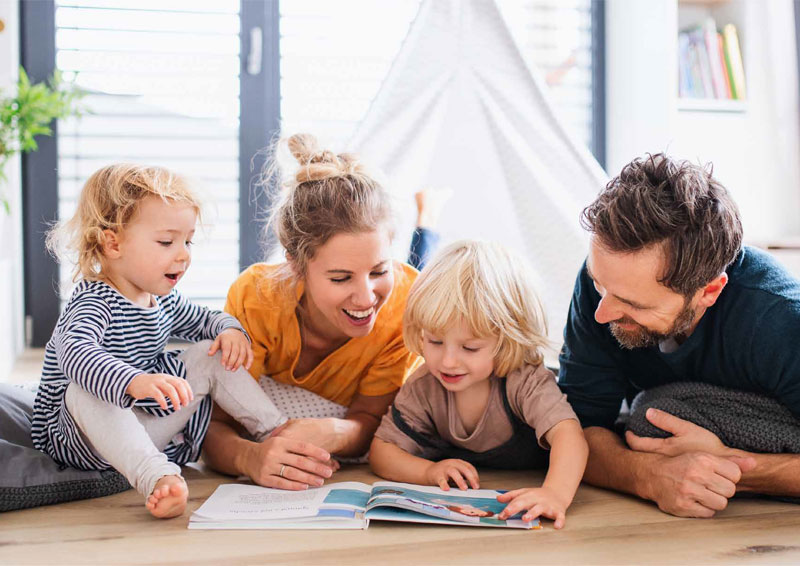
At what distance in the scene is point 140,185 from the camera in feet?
4.42

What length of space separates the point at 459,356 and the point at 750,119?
6.73 feet

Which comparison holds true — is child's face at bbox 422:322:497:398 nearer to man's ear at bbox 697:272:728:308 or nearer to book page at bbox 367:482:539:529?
book page at bbox 367:482:539:529

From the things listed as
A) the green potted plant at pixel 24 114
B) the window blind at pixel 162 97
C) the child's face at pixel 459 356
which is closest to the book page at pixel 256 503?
the child's face at pixel 459 356

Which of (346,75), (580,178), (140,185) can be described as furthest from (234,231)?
(140,185)

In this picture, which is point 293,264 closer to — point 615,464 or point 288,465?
point 288,465

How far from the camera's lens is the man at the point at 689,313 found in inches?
44.6

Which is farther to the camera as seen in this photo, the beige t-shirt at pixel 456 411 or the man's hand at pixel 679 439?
the beige t-shirt at pixel 456 411

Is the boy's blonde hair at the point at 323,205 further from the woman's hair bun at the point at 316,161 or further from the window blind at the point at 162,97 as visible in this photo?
the window blind at the point at 162,97

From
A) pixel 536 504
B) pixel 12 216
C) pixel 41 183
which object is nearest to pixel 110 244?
pixel 536 504

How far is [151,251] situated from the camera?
4.39 feet

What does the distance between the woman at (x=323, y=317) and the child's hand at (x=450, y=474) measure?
0.17 metres

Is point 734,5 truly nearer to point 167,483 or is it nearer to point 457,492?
point 457,492

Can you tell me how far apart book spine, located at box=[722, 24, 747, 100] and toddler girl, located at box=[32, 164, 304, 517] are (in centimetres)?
218

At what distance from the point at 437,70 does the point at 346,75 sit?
889mm
